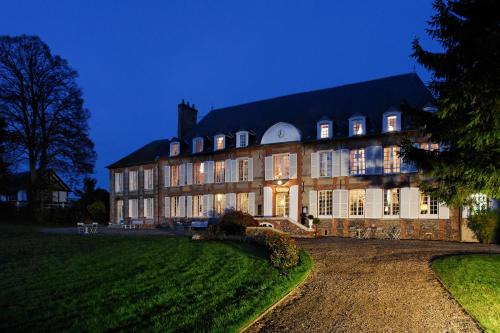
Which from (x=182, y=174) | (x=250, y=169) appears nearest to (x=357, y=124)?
(x=250, y=169)

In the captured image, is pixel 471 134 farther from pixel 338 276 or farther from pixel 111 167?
pixel 111 167

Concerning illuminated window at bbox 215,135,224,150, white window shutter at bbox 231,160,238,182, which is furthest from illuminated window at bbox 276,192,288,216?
illuminated window at bbox 215,135,224,150

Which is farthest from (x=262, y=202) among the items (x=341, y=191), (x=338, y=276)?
(x=338, y=276)

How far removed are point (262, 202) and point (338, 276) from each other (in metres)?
15.9

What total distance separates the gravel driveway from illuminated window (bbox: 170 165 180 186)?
67.3 ft

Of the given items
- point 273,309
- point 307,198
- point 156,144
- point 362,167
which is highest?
point 156,144

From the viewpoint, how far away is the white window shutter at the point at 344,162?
22516 mm

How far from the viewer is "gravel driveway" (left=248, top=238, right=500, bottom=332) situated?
6.60m

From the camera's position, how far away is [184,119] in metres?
33.1

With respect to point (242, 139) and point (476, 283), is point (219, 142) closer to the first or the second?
point (242, 139)

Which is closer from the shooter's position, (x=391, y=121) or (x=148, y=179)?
(x=391, y=121)

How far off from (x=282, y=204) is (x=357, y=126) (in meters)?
6.48

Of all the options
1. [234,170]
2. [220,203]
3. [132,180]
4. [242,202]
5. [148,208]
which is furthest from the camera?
[132,180]

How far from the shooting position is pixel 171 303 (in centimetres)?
752
